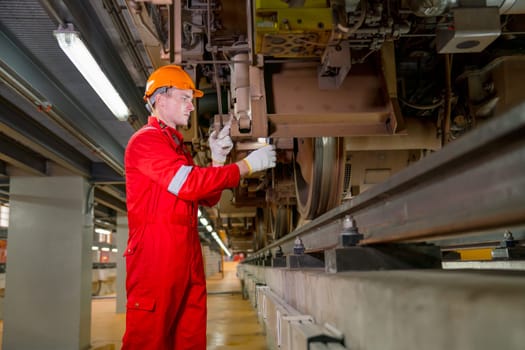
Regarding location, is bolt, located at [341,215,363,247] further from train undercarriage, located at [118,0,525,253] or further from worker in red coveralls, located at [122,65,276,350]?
train undercarriage, located at [118,0,525,253]

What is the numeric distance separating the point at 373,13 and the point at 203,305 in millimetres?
1638

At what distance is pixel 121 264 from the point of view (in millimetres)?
10297

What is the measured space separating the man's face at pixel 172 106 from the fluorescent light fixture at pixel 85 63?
65 centimetres

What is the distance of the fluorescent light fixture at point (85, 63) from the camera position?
2477 mm

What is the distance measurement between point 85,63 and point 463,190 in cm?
256

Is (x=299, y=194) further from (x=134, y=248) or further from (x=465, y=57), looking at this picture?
(x=134, y=248)

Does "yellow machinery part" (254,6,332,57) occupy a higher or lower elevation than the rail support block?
higher

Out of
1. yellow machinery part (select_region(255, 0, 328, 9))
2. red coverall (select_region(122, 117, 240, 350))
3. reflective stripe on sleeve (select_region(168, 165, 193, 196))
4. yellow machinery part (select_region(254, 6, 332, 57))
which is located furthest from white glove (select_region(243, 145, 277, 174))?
yellow machinery part (select_region(255, 0, 328, 9))

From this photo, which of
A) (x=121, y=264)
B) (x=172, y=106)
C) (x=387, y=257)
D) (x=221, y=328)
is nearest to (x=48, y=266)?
(x=221, y=328)

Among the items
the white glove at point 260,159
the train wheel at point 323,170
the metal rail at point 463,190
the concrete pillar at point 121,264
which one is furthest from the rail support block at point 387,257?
the concrete pillar at point 121,264

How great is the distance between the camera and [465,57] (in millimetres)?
3146

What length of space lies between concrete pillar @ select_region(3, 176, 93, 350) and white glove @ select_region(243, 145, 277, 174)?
480cm

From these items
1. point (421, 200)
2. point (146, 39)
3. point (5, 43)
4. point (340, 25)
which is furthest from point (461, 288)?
point (5, 43)

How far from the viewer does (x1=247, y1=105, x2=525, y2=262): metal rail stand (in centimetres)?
66
